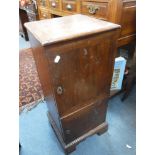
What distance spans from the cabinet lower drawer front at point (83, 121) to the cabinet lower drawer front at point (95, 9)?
0.61m

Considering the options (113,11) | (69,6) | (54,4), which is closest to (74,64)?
(113,11)

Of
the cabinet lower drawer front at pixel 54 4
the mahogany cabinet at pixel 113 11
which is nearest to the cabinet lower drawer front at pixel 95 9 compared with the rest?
the mahogany cabinet at pixel 113 11

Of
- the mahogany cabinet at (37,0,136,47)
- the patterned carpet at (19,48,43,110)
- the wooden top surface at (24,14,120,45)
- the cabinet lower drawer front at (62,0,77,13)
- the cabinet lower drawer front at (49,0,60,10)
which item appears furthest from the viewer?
the patterned carpet at (19,48,43,110)

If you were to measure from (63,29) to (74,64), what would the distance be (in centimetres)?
18

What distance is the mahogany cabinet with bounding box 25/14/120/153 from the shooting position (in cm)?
69

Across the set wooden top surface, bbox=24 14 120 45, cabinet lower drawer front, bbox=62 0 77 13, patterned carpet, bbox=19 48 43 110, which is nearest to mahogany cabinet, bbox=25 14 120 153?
wooden top surface, bbox=24 14 120 45

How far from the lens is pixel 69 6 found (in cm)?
133

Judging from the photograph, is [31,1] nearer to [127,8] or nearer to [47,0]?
[47,0]

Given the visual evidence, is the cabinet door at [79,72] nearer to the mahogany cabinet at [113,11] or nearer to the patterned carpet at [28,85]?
the mahogany cabinet at [113,11]

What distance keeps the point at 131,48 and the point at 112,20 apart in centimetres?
57

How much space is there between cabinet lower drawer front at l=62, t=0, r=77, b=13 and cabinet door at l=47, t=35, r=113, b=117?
0.63m

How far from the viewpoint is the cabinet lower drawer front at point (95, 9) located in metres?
1.00

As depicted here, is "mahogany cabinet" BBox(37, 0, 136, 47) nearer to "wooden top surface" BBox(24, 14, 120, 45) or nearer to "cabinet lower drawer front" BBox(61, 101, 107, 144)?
"wooden top surface" BBox(24, 14, 120, 45)
